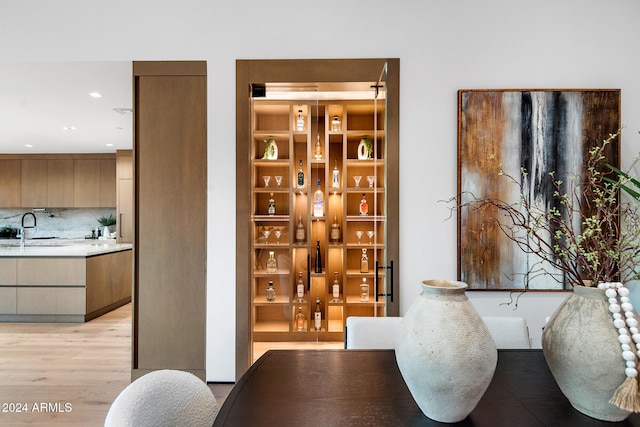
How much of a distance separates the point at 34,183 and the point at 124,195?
2.07 m

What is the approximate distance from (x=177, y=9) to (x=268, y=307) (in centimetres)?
223

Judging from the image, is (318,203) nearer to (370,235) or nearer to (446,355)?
(370,235)

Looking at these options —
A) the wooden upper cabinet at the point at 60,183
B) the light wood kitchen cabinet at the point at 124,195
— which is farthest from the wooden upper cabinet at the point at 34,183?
the light wood kitchen cabinet at the point at 124,195

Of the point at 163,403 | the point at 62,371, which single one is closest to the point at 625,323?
the point at 163,403

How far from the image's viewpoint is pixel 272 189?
2.98 meters

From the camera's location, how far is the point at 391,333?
1612 millimetres

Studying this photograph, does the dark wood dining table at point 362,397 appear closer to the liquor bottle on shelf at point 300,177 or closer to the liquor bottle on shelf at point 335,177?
the liquor bottle on shelf at point 300,177

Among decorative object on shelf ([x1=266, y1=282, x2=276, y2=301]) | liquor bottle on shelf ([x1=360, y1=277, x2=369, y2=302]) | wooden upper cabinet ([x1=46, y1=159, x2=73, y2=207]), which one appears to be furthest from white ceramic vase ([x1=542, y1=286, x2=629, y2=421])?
wooden upper cabinet ([x1=46, y1=159, x2=73, y2=207])

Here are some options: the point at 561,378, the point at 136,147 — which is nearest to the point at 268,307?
the point at 136,147

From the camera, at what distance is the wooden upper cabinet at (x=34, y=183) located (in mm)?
6895

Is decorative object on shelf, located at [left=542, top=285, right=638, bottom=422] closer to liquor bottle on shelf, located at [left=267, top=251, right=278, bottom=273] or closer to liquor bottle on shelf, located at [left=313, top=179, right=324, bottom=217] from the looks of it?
liquor bottle on shelf, located at [left=267, top=251, right=278, bottom=273]

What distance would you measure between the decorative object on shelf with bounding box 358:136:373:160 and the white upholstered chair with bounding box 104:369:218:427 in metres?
2.70

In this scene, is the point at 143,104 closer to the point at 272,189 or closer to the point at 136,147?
the point at 136,147

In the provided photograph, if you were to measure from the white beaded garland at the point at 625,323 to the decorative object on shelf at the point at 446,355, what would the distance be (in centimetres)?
29
